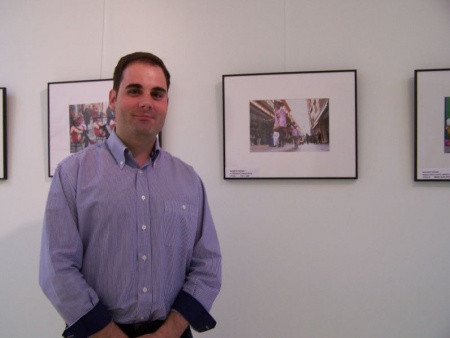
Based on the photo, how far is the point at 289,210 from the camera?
1.44 meters

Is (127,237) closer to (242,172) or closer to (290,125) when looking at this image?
(242,172)

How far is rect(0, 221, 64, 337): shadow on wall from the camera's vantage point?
1.57 m

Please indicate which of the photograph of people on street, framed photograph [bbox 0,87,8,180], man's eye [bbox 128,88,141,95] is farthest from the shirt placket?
framed photograph [bbox 0,87,8,180]

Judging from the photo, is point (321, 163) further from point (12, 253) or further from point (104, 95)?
point (12, 253)

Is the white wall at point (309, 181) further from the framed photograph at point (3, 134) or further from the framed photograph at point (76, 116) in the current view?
the framed photograph at point (3, 134)

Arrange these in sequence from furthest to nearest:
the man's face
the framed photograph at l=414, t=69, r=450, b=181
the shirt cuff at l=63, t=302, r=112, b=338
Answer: the framed photograph at l=414, t=69, r=450, b=181 → the man's face → the shirt cuff at l=63, t=302, r=112, b=338

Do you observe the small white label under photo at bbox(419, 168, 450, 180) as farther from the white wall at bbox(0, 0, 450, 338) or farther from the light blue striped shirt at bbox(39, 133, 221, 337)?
the light blue striped shirt at bbox(39, 133, 221, 337)

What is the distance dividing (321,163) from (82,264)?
3.51 ft

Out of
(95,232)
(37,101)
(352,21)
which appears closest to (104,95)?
(37,101)

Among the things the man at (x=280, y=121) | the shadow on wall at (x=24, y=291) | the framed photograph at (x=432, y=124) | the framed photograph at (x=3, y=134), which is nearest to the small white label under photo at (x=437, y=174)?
the framed photograph at (x=432, y=124)

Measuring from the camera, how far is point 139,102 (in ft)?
A: 3.14

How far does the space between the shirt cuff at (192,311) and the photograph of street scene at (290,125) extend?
74cm

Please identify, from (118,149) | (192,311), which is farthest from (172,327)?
(118,149)

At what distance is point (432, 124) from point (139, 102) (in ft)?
4.23
